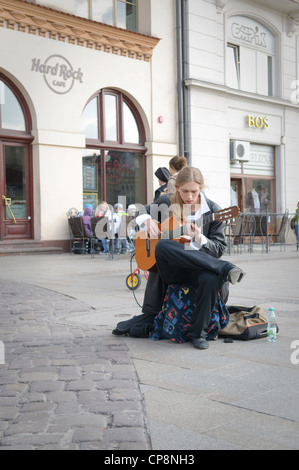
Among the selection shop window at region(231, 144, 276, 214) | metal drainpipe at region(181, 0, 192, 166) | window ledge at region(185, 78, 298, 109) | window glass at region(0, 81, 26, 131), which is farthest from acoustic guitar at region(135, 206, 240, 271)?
shop window at region(231, 144, 276, 214)

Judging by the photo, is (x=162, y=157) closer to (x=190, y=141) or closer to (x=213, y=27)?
(x=190, y=141)

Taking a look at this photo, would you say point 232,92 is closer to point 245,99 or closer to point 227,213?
point 245,99

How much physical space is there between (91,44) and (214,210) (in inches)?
483

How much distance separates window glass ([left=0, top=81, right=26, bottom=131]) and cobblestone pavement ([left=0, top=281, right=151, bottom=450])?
32.3 ft

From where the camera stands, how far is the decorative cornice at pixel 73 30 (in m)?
13.9

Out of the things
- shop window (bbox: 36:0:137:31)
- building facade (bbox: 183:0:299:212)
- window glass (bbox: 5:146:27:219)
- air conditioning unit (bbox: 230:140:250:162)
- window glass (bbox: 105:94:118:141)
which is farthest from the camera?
air conditioning unit (bbox: 230:140:250:162)

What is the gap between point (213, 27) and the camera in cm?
1831

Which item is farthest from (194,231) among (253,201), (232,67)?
(253,201)

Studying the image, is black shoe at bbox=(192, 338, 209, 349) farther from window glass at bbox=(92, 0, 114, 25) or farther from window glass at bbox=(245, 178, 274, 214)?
window glass at bbox=(245, 178, 274, 214)

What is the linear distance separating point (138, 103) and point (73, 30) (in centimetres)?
292

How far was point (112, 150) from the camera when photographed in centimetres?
1659

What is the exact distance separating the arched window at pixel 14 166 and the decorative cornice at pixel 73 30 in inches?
58.6

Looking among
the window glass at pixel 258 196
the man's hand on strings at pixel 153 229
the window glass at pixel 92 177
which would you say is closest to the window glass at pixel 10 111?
the window glass at pixel 92 177

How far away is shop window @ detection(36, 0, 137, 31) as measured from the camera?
49.0 feet
